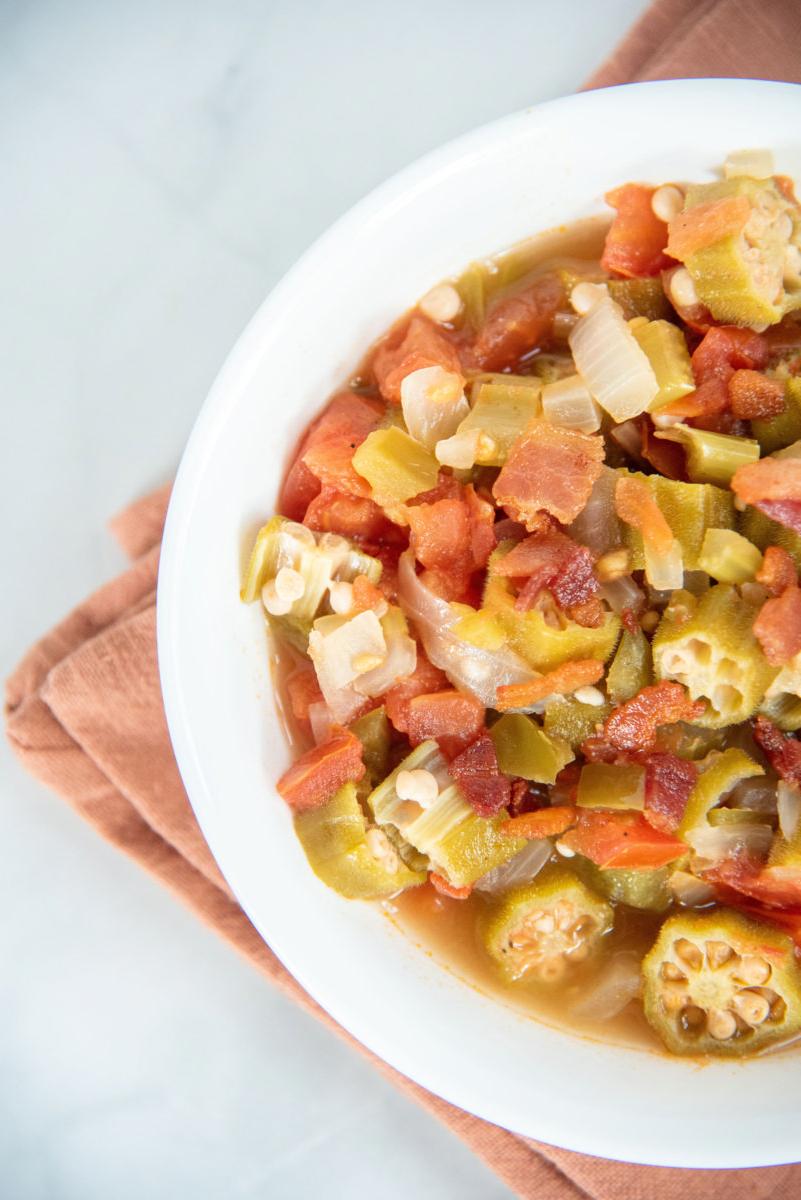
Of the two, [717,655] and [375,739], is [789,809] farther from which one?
[375,739]

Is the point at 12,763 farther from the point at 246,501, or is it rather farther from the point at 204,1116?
the point at 246,501

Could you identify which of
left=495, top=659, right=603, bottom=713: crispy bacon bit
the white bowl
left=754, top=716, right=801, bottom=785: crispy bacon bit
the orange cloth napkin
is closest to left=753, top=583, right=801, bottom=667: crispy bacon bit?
left=754, top=716, right=801, bottom=785: crispy bacon bit

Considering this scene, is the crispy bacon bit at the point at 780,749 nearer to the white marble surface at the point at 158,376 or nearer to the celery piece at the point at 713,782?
the celery piece at the point at 713,782

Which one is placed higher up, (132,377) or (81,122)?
(81,122)

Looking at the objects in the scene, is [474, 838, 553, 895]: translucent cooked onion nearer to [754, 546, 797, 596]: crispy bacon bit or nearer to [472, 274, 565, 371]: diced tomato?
[754, 546, 797, 596]: crispy bacon bit

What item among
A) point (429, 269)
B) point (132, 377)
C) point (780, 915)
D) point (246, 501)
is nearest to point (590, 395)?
point (429, 269)

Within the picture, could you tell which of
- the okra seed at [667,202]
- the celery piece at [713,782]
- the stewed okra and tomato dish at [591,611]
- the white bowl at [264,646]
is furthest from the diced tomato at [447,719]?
the okra seed at [667,202]

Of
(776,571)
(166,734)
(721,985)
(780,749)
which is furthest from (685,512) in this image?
(166,734)
